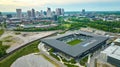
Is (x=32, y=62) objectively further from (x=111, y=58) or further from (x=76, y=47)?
(x=111, y=58)

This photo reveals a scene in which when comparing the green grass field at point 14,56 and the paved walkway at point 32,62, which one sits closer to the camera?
the paved walkway at point 32,62

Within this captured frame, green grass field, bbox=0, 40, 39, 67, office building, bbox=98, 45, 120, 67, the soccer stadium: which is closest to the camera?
office building, bbox=98, 45, 120, 67

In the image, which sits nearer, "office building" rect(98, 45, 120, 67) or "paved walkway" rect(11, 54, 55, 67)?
"office building" rect(98, 45, 120, 67)

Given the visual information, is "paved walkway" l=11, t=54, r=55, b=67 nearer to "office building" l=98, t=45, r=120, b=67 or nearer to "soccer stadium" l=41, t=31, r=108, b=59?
"soccer stadium" l=41, t=31, r=108, b=59

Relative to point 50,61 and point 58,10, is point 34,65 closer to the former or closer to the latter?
point 50,61

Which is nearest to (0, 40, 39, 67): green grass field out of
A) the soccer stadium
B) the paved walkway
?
the paved walkway

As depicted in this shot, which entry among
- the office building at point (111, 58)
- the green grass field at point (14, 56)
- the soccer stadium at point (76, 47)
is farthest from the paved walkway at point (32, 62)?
the office building at point (111, 58)

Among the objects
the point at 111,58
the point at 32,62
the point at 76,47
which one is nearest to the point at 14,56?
the point at 32,62

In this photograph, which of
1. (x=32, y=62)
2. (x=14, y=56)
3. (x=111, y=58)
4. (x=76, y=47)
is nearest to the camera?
(x=111, y=58)

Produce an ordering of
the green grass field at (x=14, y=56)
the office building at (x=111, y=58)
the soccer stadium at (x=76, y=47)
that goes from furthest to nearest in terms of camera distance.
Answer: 1. the soccer stadium at (x=76, y=47)
2. the green grass field at (x=14, y=56)
3. the office building at (x=111, y=58)

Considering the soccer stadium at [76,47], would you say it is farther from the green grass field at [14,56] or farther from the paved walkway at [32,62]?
the paved walkway at [32,62]

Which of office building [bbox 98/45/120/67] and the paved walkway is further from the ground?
office building [bbox 98/45/120/67]
